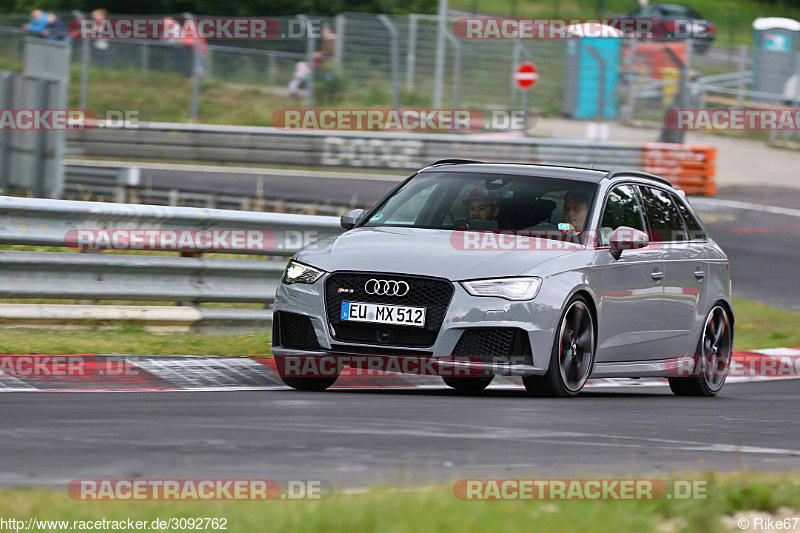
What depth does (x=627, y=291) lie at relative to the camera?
32.4 feet

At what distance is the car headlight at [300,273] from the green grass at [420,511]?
12.6ft

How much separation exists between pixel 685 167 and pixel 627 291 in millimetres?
18924

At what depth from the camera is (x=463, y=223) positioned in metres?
9.61

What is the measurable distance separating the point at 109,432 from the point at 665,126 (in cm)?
2611

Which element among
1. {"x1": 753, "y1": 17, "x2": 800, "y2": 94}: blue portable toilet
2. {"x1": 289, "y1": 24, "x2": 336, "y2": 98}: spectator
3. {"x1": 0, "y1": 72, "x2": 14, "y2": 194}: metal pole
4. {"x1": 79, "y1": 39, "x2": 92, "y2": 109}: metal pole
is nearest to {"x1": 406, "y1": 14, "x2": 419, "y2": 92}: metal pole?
{"x1": 289, "y1": 24, "x2": 336, "y2": 98}: spectator

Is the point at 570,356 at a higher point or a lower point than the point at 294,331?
lower

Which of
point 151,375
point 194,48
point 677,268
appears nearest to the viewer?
point 151,375

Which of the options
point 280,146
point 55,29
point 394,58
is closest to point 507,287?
point 280,146

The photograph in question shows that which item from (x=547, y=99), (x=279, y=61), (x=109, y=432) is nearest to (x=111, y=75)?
(x=279, y=61)

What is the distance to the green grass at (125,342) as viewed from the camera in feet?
32.5

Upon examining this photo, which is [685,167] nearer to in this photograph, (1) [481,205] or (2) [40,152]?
(2) [40,152]

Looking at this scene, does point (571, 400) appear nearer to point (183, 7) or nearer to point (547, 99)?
point (547, 99)

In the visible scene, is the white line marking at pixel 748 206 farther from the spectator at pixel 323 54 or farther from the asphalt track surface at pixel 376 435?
the asphalt track surface at pixel 376 435

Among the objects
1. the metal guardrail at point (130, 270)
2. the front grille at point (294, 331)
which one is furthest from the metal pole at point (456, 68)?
the front grille at point (294, 331)
